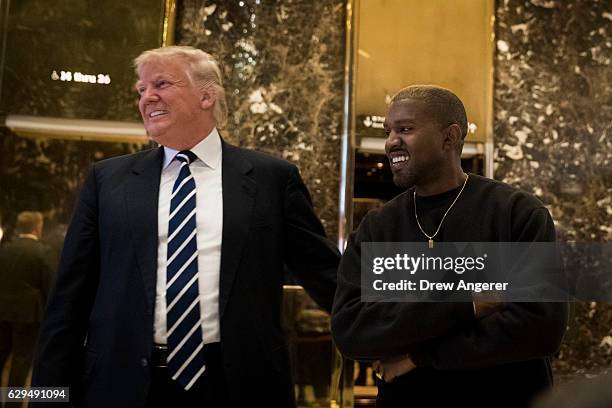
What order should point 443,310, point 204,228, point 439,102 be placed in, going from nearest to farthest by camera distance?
point 443,310 < point 439,102 < point 204,228

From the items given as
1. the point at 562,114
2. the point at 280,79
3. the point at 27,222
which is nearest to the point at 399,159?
the point at 280,79

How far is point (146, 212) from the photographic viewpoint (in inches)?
63.8

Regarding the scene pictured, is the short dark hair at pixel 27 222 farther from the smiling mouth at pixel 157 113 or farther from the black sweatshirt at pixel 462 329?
the black sweatshirt at pixel 462 329

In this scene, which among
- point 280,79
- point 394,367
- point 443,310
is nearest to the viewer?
point 443,310

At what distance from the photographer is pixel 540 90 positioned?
2898mm

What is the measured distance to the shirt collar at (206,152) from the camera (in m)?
1.73

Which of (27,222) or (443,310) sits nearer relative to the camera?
(443,310)

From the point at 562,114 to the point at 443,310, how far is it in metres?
1.91

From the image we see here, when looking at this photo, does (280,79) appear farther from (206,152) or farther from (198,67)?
(206,152)

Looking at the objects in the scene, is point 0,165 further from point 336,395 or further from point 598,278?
point 598,278

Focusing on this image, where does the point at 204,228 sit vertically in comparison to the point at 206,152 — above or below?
below

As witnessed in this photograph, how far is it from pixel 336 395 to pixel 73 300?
4.62 ft

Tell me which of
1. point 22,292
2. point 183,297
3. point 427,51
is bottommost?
point 22,292

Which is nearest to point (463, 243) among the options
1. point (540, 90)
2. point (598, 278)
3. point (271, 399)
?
point (271, 399)
